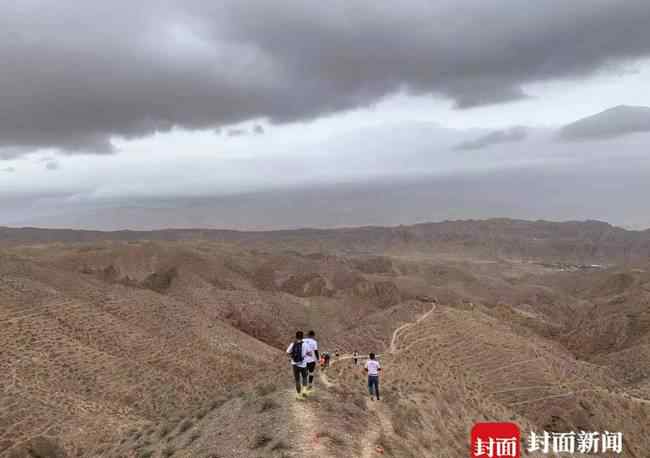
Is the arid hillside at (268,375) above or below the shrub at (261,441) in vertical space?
below

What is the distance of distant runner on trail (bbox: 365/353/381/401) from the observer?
1811cm

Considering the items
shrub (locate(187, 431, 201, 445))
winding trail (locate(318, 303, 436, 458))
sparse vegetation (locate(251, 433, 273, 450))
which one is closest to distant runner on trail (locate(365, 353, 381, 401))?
winding trail (locate(318, 303, 436, 458))

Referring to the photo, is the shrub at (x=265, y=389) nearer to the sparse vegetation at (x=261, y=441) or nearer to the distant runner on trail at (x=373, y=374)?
the distant runner on trail at (x=373, y=374)

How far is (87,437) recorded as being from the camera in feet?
78.3

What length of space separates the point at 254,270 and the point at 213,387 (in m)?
69.1

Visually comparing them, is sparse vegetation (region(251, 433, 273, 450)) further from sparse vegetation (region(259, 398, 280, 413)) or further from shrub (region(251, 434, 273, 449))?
sparse vegetation (region(259, 398, 280, 413))

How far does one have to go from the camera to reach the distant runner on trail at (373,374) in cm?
1811

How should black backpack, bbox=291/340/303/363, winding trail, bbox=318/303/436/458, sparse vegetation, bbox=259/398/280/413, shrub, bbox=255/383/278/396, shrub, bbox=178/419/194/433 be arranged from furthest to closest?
shrub, bbox=178/419/194/433 → shrub, bbox=255/383/278/396 → sparse vegetation, bbox=259/398/280/413 → black backpack, bbox=291/340/303/363 → winding trail, bbox=318/303/436/458

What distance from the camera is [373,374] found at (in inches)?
723

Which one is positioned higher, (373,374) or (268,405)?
(373,374)

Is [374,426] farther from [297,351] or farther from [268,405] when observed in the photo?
[297,351]

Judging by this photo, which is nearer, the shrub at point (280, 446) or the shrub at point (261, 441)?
the shrub at point (280, 446)

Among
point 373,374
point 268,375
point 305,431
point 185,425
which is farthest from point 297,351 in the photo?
point 268,375

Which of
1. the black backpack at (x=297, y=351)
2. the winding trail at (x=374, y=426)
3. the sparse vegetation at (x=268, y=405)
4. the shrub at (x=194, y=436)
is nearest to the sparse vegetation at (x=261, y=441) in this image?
the sparse vegetation at (x=268, y=405)
